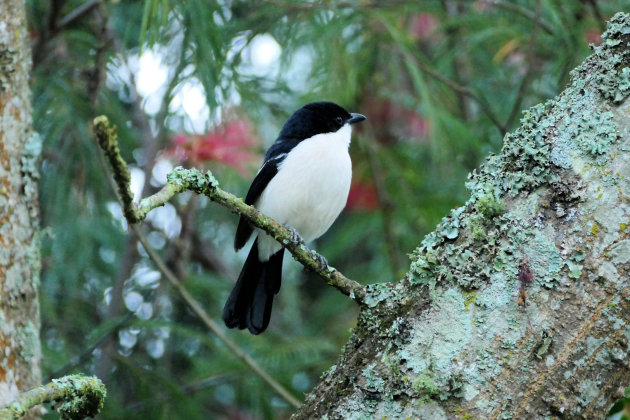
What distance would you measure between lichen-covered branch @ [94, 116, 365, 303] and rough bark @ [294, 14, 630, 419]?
0.23 m

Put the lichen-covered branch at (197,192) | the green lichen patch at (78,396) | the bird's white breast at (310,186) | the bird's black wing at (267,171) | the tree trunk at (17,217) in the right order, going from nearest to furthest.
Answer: the lichen-covered branch at (197,192), the green lichen patch at (78,396), the tree trunk at (17,217), the bird's white breast at (310,186), the bird's black wing at (267,171)

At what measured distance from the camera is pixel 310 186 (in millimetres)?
4043

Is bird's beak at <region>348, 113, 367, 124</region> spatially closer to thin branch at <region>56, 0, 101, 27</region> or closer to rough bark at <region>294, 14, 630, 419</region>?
thin branch at <region>56, 0, 101, 27</region>

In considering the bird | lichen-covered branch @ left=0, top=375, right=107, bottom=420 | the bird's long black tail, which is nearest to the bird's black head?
the bird

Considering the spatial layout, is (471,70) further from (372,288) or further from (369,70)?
(372,288)

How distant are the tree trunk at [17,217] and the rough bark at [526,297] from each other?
3.89ft

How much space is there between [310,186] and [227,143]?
0.74 metres

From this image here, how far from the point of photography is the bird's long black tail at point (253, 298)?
3.81 metres

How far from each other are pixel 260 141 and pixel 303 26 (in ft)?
3.60

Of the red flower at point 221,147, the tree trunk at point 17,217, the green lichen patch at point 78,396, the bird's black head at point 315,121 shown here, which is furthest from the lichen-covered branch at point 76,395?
the bird's black head at point 315,121

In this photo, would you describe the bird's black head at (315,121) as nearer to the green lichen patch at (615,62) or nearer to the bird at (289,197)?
the bird at (289,197)

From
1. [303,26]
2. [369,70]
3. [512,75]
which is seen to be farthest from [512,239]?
[512,75]

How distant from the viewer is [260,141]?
5.25 m

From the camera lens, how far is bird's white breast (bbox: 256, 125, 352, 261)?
405 cm
